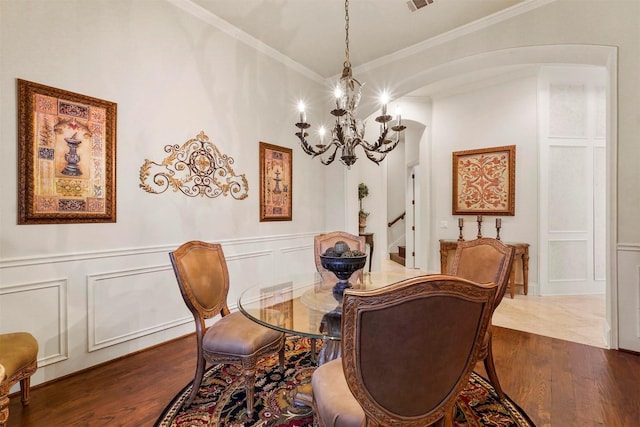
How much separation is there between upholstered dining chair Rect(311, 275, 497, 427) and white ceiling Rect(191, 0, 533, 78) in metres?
2.98

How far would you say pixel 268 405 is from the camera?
1.87 metres

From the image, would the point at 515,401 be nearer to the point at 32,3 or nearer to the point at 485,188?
the point at 485,188

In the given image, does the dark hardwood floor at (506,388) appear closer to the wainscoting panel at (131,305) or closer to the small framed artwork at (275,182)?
the wainscoting panel at (131,305)

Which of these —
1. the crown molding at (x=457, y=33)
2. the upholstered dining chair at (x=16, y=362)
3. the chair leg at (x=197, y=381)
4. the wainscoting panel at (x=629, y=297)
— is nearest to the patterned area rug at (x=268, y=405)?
the chair leg at (x=197, y=381)

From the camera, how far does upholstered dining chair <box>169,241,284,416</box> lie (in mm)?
1781

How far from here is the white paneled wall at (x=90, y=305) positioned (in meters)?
2.03

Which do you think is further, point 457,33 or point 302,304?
point 457,33

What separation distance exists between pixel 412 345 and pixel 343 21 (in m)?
3.29

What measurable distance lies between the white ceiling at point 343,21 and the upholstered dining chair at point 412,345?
2.98 metres

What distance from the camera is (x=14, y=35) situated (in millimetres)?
1984

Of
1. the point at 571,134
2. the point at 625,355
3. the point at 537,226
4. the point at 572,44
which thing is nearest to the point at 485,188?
the point at 537,226

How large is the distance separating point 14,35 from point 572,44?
4.45 m

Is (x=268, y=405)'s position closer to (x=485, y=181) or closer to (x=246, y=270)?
(x=246, y=270)

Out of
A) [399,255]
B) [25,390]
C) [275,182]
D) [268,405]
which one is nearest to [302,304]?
[268,405]
